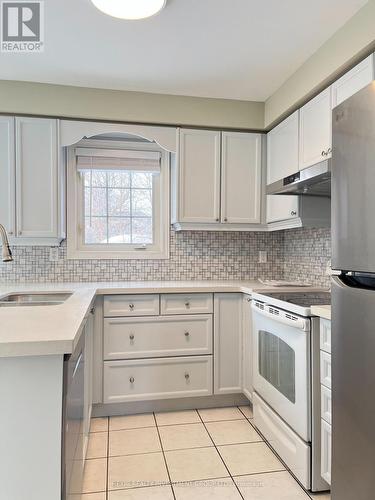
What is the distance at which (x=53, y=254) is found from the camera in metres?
2.91

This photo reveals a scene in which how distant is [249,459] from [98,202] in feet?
7.29

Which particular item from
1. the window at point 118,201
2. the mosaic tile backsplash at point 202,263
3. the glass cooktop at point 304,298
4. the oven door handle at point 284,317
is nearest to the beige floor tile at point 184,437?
the oven door handle at point 284,317

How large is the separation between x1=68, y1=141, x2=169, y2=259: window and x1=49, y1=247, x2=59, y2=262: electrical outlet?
3.9 inches

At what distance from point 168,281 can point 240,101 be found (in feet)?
5.26

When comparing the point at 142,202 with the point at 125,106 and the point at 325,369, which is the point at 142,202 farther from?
the point at 325,369

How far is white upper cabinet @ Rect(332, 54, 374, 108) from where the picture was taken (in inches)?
68.7

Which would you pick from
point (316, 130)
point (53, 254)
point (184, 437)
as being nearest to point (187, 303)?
point (184, 437)

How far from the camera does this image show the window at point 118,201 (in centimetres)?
299

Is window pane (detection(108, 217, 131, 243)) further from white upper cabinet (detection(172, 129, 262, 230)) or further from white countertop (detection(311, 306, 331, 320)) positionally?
white countertop (detection(311, 306, 331, 320))

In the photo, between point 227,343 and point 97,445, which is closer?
point 97,445

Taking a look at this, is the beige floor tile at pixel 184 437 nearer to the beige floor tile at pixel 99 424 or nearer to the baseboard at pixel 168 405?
the baseboard at pixel 168 405

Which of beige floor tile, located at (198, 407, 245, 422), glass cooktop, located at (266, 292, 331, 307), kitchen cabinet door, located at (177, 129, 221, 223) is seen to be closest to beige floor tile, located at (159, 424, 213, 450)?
beige floor tile, located at (198, 407, 245, 422)

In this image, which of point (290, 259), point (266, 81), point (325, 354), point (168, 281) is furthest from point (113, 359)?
point (266, 81)

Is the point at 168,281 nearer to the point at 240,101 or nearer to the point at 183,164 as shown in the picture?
the point at 183,164
